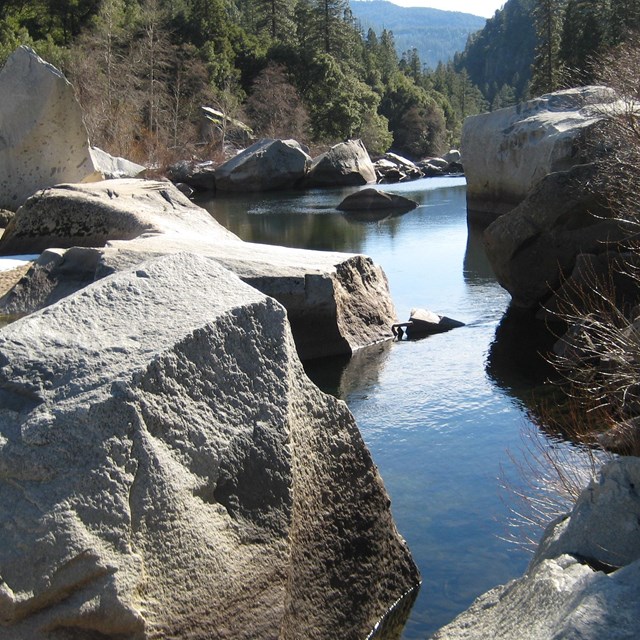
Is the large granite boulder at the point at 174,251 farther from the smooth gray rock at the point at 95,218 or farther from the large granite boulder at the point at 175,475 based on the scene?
the large granite boulder at the point at 175,475

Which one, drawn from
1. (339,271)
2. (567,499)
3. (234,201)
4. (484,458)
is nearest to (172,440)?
(567,499)

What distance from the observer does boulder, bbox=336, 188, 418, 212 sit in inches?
1033

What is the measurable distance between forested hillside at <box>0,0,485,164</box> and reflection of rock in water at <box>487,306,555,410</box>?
80.1 feet

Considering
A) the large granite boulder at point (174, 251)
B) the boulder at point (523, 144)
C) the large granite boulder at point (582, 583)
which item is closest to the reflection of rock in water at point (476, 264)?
the boulder at point (523, 144)

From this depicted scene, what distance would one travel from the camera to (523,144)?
2036 cm

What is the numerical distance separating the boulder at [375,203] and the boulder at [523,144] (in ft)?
9.31

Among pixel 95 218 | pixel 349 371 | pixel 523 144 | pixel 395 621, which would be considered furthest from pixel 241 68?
pixel 395 621

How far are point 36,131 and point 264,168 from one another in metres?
19.7

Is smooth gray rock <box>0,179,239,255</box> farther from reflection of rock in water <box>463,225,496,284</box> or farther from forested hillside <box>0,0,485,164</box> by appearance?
forested hillside <box>0,0,485,164</box>

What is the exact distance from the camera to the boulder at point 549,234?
11.2 meters

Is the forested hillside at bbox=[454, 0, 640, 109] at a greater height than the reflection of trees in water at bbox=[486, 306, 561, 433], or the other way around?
the forested hillside at bbox=[454, 0, 640, 109]

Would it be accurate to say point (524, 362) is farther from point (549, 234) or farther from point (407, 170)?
point (407, 170)

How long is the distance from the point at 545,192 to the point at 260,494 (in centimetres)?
862

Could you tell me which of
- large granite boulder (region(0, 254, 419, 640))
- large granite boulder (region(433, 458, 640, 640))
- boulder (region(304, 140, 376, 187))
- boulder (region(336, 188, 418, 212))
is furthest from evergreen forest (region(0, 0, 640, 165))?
large granite boulder (region(433, 458, 640, 640))
